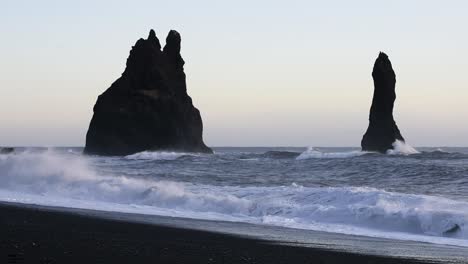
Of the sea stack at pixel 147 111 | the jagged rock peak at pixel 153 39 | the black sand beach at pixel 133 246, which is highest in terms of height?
the jagged rock peak at pixel 153 39

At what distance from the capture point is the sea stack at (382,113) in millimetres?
85956

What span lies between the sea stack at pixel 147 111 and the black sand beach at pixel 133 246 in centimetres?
7595

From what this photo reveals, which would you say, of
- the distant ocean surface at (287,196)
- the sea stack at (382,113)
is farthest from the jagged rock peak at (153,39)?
the distant ocean surface at (287,196)

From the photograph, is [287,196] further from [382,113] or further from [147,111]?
[147,111]

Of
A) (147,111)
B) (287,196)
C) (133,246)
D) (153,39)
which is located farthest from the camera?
(153,39)

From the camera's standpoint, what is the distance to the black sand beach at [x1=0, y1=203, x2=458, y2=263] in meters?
10.5

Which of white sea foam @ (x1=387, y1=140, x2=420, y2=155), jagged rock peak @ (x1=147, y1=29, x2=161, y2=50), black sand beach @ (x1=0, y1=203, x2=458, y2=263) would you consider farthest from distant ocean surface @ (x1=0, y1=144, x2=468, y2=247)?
jagged rock peak @ (x1=147, y1=29, x2=161, y2=50)

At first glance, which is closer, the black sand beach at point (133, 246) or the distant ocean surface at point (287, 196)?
the black sand beach at point (133, 246)

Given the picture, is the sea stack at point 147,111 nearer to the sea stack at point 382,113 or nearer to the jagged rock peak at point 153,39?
the jagged rock peak at point 153,39

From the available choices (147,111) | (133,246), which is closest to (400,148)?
(147,111)

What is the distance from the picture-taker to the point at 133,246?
12008 mm

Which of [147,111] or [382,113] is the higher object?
[382,113]

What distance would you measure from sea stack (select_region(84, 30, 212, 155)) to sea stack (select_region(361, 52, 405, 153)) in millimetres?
21341

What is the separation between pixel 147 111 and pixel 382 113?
1135 inches
